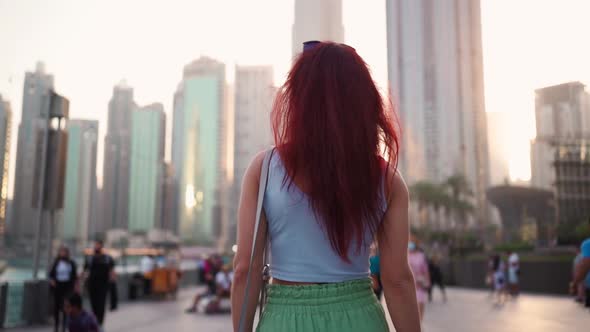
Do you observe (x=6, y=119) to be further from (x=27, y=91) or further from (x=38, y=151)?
(x=38, y=151)

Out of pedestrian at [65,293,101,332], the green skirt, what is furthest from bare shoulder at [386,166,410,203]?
pedestrian at [65,293,101,332]

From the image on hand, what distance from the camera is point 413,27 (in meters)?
105

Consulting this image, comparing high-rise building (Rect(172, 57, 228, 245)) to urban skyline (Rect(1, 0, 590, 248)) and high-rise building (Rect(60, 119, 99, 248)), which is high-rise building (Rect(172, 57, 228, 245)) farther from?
high-rise building (Rect(60, 119, 99, 248))

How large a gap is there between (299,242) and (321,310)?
0.64 ft

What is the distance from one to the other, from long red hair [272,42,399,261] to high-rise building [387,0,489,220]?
101 metres

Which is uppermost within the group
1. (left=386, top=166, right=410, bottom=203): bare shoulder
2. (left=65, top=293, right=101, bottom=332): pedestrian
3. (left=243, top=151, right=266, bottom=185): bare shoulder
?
(left=243, top=151, right=266, bottom=185): bare shoulder

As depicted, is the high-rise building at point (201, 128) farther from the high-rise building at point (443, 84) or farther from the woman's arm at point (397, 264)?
the woman's arm at point (397, 264)

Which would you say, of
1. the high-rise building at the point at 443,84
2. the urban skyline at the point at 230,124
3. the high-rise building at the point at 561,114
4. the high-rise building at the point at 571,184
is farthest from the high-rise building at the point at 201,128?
the high-rise building at the point at 571,184

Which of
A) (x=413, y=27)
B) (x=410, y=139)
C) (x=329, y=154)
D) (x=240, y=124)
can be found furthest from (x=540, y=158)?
(x=329, y=154)

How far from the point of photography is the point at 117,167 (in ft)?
152

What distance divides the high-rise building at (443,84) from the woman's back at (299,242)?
3972 inches

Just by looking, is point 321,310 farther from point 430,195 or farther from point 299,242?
point 430,195

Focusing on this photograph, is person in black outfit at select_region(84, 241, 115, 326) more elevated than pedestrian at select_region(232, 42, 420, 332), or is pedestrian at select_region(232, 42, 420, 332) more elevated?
pedestrian at select_region(232, 42, 420, 332)

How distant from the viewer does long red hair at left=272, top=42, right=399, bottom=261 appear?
1.52 meters
